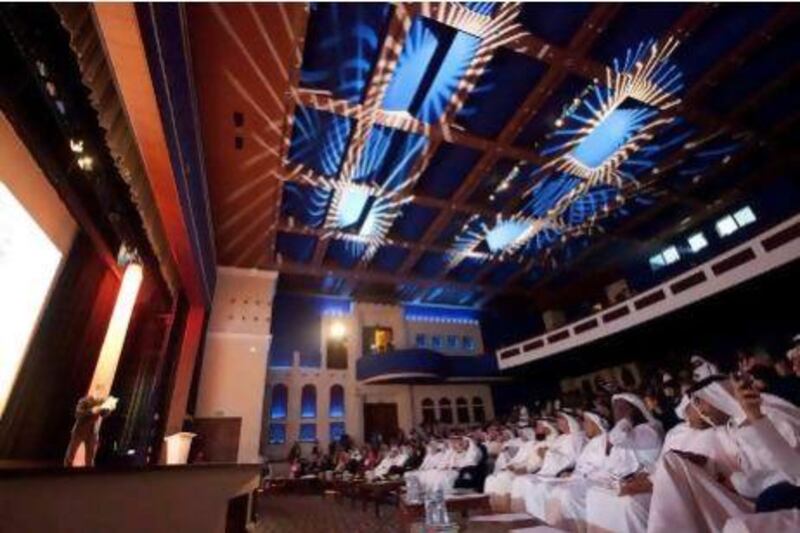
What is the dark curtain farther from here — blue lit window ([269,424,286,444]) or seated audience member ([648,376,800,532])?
blue lit window ([269,424,286,444])

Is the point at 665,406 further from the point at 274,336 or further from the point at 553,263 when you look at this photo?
the point at 274,336

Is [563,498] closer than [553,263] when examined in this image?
Yes

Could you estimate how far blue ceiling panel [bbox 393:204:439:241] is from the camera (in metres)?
9.62

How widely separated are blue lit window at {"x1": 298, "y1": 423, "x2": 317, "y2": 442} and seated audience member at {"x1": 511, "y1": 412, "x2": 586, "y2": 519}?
912 centimetres

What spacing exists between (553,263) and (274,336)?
977 centimetres

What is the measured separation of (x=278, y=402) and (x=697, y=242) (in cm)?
1392

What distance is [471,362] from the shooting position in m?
14.9

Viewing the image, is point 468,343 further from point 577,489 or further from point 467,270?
point 577,489

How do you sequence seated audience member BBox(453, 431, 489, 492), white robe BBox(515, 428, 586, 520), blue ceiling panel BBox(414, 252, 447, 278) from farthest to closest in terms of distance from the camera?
blue ceiling panel BBox(414, 252, 447, 278) → seated audience member BBox(453, 431, 489, 492) → white robe BBox(515, 428, 586, 520)

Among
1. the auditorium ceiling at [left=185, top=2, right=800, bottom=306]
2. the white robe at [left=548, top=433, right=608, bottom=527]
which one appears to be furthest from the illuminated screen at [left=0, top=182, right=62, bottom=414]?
the white robe at [left=548, top=433, right=608, bottom=527]

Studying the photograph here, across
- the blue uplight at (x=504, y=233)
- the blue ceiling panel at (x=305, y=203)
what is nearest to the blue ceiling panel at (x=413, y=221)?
the blue uplight at (x=504, y=233)

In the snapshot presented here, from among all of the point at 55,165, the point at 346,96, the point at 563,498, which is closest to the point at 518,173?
the point at 346,96

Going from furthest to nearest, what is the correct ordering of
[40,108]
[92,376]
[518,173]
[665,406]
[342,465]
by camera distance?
[342,465], [518,173], [665,406], [92,376], [40,108]

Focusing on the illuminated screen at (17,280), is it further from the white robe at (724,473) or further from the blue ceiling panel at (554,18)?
the blue ceiling panel at (554,18)
